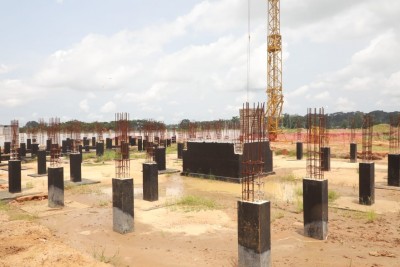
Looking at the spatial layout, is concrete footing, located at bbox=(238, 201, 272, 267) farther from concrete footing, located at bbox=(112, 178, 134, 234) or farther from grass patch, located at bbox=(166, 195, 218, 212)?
grass patch, located at bbox=(166, 195, 218, 212)

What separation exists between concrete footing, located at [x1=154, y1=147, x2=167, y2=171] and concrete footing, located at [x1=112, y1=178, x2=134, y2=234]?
10.6 meters

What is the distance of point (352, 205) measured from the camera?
1163 centimetres

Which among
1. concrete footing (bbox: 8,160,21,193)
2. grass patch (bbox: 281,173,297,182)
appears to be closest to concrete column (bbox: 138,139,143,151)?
grass patch (bbox: 281,173,297,182)

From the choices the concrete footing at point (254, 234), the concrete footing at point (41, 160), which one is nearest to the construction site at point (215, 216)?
the concrete footing at point (254, 234)

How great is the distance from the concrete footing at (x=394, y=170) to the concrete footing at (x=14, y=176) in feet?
48.2

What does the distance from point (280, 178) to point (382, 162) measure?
9.87 meters

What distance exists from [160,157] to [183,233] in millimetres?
11562

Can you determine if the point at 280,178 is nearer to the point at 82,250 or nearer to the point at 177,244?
the point at 177,244

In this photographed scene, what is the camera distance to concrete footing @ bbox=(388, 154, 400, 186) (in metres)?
14.5

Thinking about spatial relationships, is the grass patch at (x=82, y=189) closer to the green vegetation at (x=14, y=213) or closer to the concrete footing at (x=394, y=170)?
the green vegetation at (x=14, y=213)

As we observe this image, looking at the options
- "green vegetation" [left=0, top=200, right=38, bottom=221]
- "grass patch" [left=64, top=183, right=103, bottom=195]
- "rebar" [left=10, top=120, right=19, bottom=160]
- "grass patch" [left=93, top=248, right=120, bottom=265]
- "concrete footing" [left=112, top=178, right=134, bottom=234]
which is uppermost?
"rebar" [left=10, top=120, right=19, bottom=160]

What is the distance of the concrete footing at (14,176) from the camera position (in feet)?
45.3

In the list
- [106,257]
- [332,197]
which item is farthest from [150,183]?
[332,197]

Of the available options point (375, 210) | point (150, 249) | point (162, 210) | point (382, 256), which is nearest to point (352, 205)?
point (375, 210)
